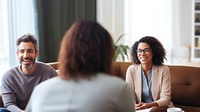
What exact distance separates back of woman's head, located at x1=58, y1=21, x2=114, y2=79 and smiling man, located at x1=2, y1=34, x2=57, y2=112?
1332mm

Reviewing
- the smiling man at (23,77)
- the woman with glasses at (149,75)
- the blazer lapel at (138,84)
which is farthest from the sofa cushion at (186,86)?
the smiling man at (23,77)

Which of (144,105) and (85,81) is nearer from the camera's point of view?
(85,81)

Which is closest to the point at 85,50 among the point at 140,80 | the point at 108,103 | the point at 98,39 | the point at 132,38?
the point at 98,39

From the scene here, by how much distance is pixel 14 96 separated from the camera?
2.44 metres

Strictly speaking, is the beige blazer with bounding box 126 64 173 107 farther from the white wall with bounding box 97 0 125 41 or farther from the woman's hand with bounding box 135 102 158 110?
the white wall with bounding box 97 0 125 41

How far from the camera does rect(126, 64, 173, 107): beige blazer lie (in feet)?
8.70

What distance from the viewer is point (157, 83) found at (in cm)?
272

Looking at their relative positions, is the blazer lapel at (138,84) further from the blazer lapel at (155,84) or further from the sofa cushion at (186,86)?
the sofa cushion at (186,86)

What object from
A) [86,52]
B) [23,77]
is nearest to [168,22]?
Answer: [23,77]

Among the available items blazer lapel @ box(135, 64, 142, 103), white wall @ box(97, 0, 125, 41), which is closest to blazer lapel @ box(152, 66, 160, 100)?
blazer lapel @ box(135, 64, 142, 103)

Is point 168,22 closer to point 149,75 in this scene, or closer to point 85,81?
point 149,75

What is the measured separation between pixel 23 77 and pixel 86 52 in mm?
1426

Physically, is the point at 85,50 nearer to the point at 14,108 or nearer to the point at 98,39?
the point at 98,39

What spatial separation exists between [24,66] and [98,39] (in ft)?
4.69
